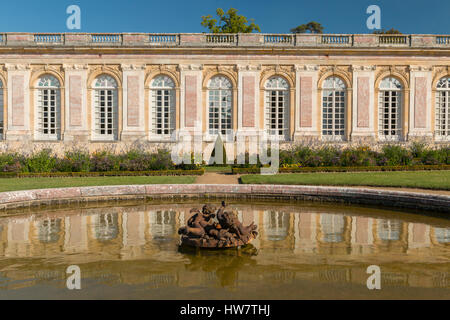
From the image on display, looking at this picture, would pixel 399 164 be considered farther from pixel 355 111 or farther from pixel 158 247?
pixel 158 247

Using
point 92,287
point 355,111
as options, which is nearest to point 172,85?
point 355,111

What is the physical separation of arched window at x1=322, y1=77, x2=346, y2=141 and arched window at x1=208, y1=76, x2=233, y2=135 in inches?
230

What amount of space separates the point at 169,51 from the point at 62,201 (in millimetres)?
15307

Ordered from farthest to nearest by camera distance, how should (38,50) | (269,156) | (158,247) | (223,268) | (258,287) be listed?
(38,50), (269,156), (158,247), (223,268), (258,287)

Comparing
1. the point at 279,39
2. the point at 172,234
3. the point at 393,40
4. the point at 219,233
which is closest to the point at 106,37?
the point at 279,39

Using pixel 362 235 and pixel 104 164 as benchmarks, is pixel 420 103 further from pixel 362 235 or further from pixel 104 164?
pixel 362 235

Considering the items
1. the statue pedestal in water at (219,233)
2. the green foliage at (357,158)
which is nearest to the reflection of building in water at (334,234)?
the statue pedestal in water at (219,233)

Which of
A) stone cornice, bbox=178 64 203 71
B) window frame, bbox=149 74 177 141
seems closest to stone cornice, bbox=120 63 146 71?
window frame, bbox=149 74 177 141

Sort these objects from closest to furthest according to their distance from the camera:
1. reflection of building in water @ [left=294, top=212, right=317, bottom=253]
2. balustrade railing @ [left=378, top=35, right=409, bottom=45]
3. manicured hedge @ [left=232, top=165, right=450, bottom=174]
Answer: reflection of building in water @ [left=294, top=212, right=317, bottom=253] → manicured hedge @ [left=232, top=165, right=450, bottom=174] → balustrade railing @ [left=378, top=35, right=409, bottom=45]

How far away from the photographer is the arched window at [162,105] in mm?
24578

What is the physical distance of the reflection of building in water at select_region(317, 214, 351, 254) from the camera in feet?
22.0

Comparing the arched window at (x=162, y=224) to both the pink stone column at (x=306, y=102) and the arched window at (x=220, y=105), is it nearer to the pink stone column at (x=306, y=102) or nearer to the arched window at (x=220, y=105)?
the arched window at (x=220, y=105)

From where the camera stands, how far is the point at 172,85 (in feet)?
80.7

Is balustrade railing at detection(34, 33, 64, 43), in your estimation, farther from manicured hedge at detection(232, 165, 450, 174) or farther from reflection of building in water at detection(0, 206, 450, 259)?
reflection of building in water at detection(0, 206, 450, 259)
